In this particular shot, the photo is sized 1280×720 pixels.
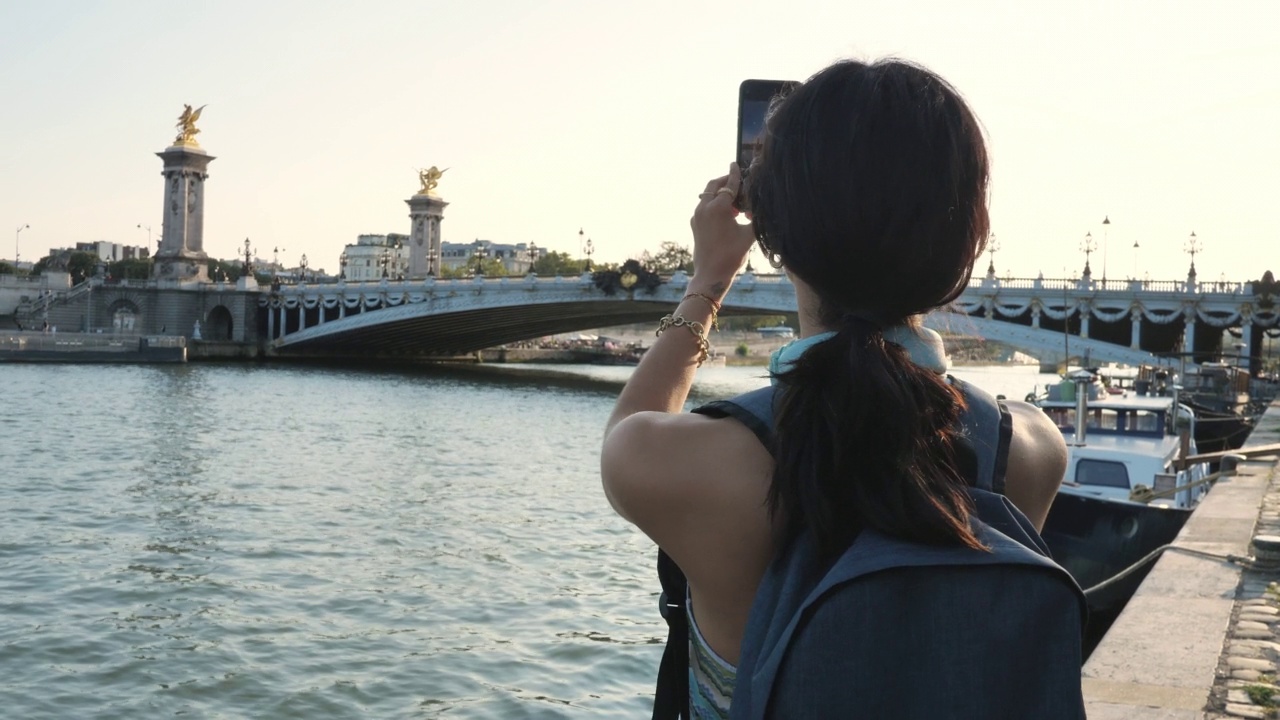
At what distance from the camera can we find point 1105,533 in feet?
34.7

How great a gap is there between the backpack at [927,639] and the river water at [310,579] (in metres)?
6.14

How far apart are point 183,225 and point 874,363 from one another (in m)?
59.5

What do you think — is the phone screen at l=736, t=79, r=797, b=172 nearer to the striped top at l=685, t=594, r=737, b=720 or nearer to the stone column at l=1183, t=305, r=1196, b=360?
the striped top at l=685, t=594, r=737, b=720

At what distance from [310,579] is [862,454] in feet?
29.7

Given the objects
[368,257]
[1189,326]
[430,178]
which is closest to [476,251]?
[368,257]

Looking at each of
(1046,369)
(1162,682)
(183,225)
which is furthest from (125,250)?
(1162,682)

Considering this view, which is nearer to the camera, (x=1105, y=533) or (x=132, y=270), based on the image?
(x=1105, y=533)

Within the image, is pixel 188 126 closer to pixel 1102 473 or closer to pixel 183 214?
pixel 183 214

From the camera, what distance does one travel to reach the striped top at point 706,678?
136 centimetres

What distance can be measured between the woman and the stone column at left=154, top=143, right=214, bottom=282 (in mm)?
58110

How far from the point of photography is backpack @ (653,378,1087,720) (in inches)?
44.2

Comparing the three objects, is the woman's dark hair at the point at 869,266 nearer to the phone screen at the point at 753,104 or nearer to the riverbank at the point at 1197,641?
the phone screen at the point at 753,104

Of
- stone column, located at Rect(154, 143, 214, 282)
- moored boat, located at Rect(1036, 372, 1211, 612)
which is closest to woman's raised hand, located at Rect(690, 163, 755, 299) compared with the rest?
moored boat, located at Rect(1036, 372, 1211, 612)

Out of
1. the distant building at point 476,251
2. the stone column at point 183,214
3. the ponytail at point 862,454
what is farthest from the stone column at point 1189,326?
the distant building at point 476,251
